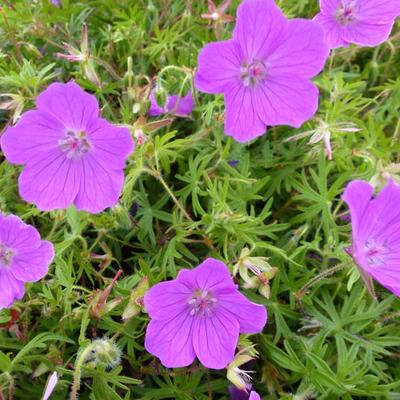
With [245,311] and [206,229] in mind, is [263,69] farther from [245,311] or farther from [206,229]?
[245,311]

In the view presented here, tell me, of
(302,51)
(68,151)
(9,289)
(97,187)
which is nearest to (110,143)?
(97,187)

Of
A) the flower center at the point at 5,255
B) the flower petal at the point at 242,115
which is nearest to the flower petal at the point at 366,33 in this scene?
the flower petal at the point at 242,115

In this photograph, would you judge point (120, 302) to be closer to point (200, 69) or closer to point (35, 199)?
point (35, 199)

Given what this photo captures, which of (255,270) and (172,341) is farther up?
(255,270)

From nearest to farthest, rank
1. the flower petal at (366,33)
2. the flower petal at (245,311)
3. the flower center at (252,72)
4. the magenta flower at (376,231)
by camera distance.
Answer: the magenta flower at (376,231), the flower petal at (245,311), the flower center at (252,72), the flower petal at (366,33)

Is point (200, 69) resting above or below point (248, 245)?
above

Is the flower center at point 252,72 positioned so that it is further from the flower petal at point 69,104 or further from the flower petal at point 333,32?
the flower petal at point 69,104

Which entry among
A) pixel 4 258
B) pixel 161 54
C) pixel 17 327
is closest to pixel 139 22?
pixel 161 54

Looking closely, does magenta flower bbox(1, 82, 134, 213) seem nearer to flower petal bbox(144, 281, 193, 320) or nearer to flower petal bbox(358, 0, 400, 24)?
flower petal bbox(144, 281, 193, 320)
